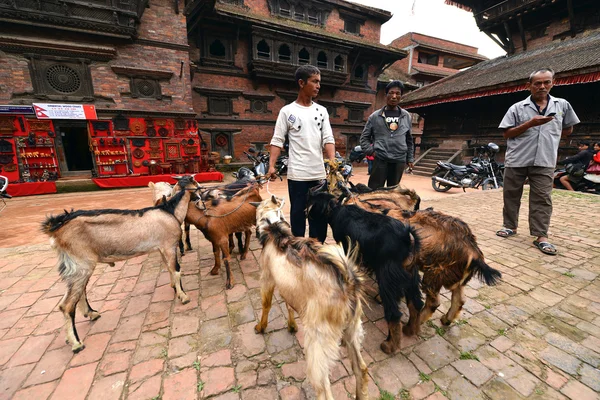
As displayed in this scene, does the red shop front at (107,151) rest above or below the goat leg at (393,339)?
above

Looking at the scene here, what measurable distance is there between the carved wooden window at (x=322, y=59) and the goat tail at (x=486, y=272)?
1909 centimetres

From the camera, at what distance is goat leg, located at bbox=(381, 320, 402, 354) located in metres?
2.16

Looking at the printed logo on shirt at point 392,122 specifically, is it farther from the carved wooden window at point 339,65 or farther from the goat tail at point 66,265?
the carved wooden window at point 339,65

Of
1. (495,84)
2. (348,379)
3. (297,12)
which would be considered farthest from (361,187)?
(297,12)

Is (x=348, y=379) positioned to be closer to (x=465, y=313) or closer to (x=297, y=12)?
(x=465, y=313)

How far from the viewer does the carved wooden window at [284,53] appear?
16.9 metres

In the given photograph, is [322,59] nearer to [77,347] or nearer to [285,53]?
[285,53]

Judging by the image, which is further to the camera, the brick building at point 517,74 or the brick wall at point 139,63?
the brick building at point 517,74

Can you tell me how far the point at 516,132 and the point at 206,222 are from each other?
209 inches

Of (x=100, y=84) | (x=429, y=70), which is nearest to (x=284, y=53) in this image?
(x=100, y=84)

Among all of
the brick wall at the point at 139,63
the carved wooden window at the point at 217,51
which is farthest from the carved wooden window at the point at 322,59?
the brick wall at the point at 139,63

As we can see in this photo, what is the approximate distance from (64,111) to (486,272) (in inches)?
610

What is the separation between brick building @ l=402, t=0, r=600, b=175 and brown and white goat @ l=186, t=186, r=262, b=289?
1334 cm

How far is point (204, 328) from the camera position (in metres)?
2.57
